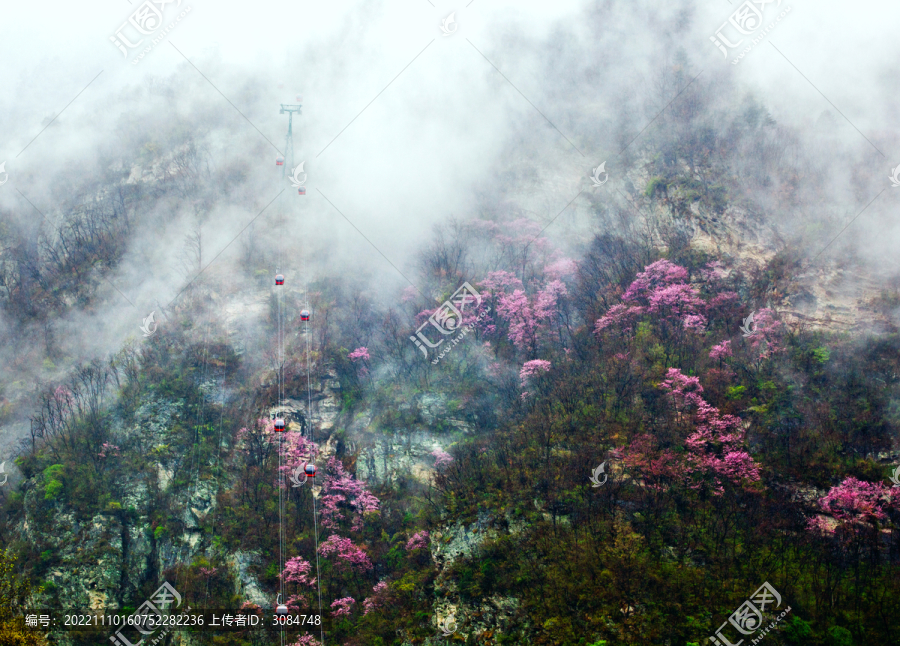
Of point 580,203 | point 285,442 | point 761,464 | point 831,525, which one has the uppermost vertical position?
point 580,203

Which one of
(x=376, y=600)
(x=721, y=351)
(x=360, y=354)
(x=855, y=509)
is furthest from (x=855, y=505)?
(x=360, y=354)

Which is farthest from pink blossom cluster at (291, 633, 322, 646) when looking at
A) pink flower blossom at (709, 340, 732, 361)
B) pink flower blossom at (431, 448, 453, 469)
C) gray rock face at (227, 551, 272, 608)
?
pink flower blossom at (709, 340, 732, 361)

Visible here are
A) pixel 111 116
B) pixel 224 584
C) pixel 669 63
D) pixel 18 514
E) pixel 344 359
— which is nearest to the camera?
pixel 224 584

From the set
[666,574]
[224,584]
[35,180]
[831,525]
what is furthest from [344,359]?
[35,180]

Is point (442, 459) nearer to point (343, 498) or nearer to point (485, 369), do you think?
point (343, 498)

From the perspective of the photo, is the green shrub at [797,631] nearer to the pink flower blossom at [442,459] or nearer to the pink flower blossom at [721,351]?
the pink flower blossom at [721,351]

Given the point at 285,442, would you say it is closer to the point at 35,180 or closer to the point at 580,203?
the point at 580,203

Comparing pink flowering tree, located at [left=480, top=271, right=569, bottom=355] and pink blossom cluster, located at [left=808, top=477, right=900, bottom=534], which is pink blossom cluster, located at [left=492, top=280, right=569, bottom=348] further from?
pink blossom cluster, located at [left=808, top=477, right=900, bottom=534]
